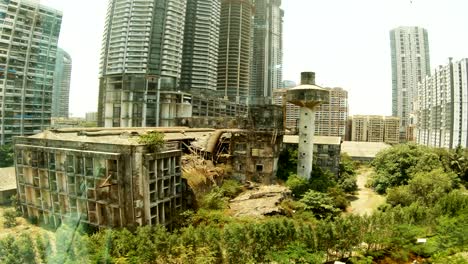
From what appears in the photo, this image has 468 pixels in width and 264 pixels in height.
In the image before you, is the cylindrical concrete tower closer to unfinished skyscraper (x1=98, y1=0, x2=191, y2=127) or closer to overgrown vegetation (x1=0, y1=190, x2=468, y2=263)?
overgrown vegetation (x1=0, y1=190, x2=468, y2=263)

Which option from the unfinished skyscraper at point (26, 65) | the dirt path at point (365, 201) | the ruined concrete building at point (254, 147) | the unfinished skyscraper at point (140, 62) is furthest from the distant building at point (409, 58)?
the unfinished skyscraper at point (26, 65)

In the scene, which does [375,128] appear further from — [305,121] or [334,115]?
[305,121]

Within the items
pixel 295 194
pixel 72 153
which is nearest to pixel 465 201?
pixel 295 194

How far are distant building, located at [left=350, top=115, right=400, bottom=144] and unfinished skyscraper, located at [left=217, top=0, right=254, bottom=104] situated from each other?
123 feet

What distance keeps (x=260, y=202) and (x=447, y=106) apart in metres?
57.8

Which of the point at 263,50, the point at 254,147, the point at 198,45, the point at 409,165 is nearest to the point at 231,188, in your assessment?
the point at 254,147

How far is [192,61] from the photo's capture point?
71062mm

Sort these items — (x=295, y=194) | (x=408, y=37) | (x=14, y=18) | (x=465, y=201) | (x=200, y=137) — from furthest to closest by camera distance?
(x=408, y=37) → (x=14, y=18) → (x=200, y=137) → (x=295, y=194) → (x=465, y=201)

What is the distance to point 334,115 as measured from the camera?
79812 mm

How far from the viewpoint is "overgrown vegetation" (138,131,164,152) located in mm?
19969

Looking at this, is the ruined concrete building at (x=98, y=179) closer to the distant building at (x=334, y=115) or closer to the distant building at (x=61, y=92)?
the distant building at (x=61, y=92)

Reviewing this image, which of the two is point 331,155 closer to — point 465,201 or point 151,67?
point 465,201

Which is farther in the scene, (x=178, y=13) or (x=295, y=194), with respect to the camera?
(x=178, y=13)

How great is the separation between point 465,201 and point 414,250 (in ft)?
32.4
